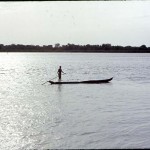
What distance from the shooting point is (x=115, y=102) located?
A: 88.1 ft

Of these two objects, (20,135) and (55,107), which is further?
(55,107)

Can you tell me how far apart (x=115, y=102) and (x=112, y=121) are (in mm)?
8994

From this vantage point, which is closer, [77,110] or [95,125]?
[95,125]

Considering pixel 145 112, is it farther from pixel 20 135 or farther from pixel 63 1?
pixel 63 1

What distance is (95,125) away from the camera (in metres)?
16.8

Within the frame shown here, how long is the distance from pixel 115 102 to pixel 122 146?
559 inches

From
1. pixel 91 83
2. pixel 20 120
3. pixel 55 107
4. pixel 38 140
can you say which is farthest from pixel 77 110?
pixel 91 83

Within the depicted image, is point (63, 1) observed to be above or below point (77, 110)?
above

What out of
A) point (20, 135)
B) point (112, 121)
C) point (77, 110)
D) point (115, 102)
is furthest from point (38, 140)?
A: point (115, 102)

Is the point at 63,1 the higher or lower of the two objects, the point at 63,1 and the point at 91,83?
the higher

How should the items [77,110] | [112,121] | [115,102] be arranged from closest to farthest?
1. [112,121]
2. [77,110]
3. [115,102]

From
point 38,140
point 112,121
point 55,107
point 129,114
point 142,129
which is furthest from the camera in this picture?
point 55,107

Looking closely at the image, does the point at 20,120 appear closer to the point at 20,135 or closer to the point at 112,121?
the point at 20,135

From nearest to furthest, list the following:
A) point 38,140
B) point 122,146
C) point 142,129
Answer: point 122,146, point 38,140, point 142,129
